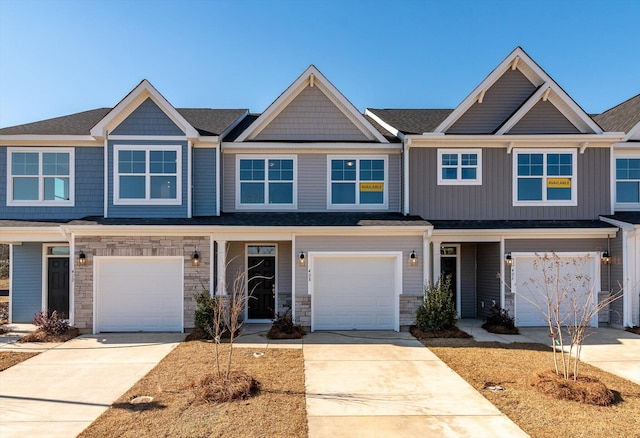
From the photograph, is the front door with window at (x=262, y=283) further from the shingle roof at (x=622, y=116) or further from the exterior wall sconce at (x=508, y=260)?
the shingle roof at (x=622, y=116)

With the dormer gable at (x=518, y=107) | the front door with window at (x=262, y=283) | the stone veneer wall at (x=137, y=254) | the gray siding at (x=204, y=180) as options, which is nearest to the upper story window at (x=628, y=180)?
the dormer gable at (x=518, y=107)

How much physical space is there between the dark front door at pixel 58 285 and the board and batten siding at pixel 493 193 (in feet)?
36.9

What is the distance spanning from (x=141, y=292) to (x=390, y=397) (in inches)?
308

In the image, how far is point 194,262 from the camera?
1115 centimetres

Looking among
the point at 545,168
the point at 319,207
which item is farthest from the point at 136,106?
the point at 545,168

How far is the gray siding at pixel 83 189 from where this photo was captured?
41.3ft

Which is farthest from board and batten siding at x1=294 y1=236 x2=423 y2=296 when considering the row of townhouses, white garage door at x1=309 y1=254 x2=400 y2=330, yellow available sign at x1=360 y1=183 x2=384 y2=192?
yellow available sign at x1=360 y1=183 x2=384 y2=192

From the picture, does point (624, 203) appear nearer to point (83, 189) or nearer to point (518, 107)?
point (518, 107)

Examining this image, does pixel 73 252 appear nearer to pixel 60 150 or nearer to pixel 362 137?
pixel 60 150

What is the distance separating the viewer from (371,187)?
43.2ft

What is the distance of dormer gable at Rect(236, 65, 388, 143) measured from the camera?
1309 centimetres

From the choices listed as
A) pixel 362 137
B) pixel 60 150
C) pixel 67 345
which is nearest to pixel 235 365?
pixel 67 345

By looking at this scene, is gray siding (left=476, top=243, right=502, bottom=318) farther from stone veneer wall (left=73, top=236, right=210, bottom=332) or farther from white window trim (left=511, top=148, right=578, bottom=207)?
stone veneer wall (left=73, top=236, right=210, bottom=332)

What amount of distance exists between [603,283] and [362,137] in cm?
860
